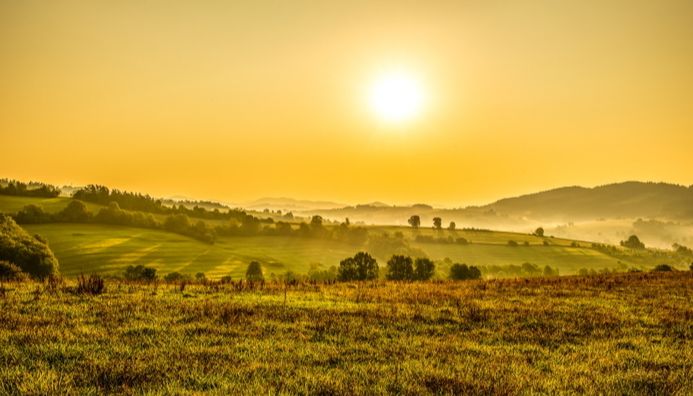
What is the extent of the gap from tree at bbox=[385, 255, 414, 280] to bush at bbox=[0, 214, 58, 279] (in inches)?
1654

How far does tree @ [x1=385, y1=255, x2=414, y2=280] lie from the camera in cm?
6538

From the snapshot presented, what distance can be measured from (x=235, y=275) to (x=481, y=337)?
302ft

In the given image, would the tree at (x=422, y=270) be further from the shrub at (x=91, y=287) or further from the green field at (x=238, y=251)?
the shrub at (x=91, y=287)

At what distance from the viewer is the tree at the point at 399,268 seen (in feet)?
214

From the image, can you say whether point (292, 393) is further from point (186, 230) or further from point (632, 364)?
point (186, 230)

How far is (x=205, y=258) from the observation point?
11062cm

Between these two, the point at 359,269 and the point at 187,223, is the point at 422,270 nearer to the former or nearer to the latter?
the point at 359,269

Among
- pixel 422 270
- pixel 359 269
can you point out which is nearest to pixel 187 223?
pixel 422 270

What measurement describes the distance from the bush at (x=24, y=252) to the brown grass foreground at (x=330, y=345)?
106 ft

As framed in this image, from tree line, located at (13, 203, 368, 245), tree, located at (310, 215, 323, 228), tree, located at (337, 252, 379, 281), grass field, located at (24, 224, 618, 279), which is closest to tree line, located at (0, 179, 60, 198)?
tree line, located at (13, 203, 368, 245)

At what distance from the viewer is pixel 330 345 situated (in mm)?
10539

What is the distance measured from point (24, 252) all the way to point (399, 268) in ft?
152

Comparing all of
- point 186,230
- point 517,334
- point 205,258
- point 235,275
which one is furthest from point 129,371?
point 186,230

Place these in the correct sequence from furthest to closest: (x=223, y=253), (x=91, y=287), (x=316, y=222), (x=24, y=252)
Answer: (x=316, y=222) → (x=223, y=253) → (x=24, y=252) → (x=91, y=287)
